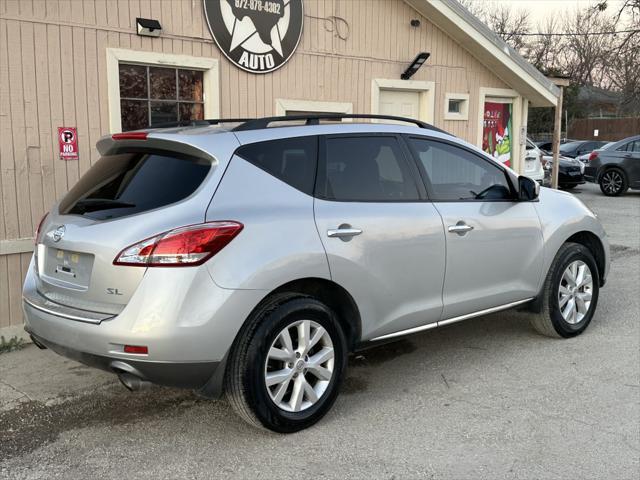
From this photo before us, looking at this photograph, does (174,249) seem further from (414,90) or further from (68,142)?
(414,90)

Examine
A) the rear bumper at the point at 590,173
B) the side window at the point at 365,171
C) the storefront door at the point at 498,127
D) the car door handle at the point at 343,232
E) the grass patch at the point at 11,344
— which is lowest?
the grass patch at the point at 11,344

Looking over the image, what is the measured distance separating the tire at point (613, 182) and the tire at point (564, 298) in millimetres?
12900

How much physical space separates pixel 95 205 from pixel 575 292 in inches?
148

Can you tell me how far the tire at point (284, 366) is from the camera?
11.0ft

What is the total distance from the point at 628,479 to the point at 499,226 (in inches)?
75.3

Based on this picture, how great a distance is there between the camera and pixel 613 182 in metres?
17.2

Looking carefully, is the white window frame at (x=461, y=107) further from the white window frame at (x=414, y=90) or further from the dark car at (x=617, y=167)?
the dark car at (x=617, y=167)

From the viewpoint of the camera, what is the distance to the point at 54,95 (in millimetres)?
5586

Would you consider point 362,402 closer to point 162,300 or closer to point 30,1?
point 162,300

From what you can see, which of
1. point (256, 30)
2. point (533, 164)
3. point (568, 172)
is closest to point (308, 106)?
point (256, 30)

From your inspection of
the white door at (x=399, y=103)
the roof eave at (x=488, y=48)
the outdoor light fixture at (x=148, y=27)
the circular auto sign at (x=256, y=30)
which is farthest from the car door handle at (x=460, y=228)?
the roof eave at (x=488, y=48)

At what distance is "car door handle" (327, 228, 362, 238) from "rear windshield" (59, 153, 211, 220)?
0.77 m

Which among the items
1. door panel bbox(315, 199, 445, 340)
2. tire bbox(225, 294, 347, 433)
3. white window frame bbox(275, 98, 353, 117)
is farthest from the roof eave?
tire bbox(225, 294, 347, 433)

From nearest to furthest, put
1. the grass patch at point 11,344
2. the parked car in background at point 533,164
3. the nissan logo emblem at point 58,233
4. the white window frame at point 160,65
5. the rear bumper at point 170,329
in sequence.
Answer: the rear bumper at point 170,329 → the nissan logo emblem at point 58,233 → the grass patch at point 11,344 → the white window frame at point 160,65 → the parked car in background at point 533,164
